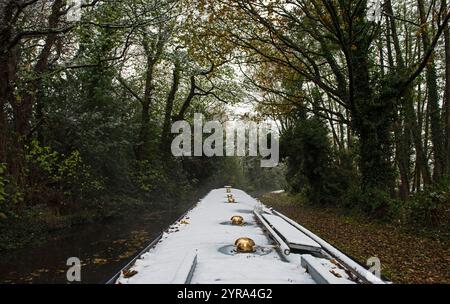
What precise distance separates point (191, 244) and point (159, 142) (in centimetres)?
2143

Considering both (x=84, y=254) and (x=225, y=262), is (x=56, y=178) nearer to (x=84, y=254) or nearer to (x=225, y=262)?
(x=84, y=254)

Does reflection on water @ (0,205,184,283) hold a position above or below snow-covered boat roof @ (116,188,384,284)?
below

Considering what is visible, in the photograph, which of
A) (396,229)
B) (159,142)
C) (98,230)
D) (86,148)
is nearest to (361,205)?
(396,229)

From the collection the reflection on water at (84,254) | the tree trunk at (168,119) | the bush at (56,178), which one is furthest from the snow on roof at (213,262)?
the tree trunk at (168,119)

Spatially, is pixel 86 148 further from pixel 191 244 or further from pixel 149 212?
pixel 191 244

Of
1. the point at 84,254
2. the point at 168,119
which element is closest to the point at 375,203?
the point at 84,254

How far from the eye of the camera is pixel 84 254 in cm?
1029

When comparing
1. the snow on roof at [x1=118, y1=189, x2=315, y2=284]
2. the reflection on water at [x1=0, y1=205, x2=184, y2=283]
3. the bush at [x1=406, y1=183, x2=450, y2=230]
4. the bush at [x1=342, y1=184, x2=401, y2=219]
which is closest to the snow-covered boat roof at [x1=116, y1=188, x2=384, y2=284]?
the snow on roof at [x1=118, y1=189, x2=315, y2=284]

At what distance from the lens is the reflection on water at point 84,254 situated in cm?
812

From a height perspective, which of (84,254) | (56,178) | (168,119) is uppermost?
(168,119)

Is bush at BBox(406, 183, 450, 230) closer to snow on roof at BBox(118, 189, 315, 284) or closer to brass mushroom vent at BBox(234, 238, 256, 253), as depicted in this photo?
snow on roof at BBox(118, 189, 315, 284)

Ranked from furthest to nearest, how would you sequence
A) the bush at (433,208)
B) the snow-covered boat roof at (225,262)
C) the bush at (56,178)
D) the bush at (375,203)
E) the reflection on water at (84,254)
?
the bush at (56,178) → the bush at (375,203) → the bush at (433,208) → the reflection on water at (84,254) → the snow-covered boat roof at (225,262)

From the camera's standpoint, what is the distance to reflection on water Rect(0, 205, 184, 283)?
8125mm

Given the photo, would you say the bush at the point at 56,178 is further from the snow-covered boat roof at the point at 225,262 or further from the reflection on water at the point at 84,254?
the snow-covered boat roof at the point at 225,262
